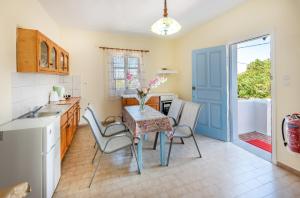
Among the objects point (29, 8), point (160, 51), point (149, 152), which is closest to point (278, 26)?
point (149, 152)

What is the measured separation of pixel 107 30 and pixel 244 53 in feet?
12.3

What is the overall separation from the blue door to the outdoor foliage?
1780 mm

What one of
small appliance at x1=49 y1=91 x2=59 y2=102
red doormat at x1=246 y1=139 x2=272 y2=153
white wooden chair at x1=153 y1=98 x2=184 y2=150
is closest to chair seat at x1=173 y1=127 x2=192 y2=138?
white wooden chair at x1=153 y1=98 x2=184 y2=150

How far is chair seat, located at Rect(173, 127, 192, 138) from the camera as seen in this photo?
8.62 feet

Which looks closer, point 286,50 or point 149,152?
point 286,50

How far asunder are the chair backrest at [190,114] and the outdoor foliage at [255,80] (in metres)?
2.89

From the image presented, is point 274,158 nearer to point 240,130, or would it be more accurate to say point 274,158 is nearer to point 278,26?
point 240,130

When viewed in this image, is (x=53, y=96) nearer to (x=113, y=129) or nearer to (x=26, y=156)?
(x=113, y=129)

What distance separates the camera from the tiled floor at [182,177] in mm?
1885

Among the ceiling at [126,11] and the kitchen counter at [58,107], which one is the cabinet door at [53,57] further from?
the ceiling at [126,11]

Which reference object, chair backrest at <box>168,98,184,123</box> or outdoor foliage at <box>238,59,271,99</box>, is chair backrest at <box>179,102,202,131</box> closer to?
chair backrest at <box>168,98,184,123</box>

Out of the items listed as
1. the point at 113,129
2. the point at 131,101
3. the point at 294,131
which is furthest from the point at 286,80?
the point at 131,101

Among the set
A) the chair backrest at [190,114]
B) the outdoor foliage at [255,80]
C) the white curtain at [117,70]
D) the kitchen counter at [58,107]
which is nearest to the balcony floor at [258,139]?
the outdoor foliage at [255,80]

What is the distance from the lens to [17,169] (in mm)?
1556
